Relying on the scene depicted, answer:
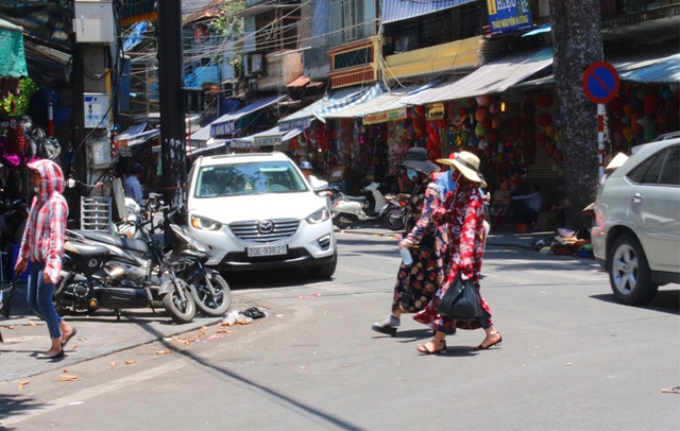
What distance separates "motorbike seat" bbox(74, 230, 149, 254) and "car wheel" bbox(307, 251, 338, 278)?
333cm

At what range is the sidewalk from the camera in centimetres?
809

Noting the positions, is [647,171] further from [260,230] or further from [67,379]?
[67,379]

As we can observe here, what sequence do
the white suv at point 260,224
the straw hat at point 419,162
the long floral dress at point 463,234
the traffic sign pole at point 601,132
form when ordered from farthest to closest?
the traffic sign pole at point 601,132 → the white suv at point 260,224 → the straw hat at point 419,162 → the long floral dress at point 463,234

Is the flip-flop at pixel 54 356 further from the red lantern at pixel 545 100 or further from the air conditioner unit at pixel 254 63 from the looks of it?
the air conditioner unit at pixel 254 63

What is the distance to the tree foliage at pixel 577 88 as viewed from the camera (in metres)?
17.2

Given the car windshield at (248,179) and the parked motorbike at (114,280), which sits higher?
the car windshield at (248,179)

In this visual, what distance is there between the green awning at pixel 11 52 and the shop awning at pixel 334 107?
17.6 metres

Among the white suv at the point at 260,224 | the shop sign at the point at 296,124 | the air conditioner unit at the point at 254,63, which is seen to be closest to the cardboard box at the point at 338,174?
the shop sign at the point at 296,124

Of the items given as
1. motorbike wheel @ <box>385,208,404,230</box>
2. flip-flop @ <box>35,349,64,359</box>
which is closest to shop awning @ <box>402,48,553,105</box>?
motorbike wheel @ <box>385,208,404,230</box>

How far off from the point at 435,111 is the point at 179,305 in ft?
49.8

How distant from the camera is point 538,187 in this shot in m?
22.4

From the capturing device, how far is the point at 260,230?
12492mm

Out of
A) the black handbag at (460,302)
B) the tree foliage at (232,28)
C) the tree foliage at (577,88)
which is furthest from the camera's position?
the tree foliage at (232,28)

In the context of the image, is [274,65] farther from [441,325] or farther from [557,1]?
[441,325]
